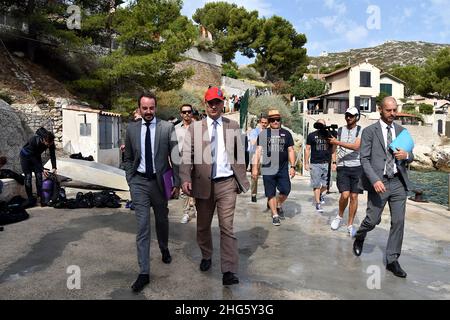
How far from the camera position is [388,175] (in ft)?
14.4

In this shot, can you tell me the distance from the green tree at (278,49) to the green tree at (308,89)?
736 cm

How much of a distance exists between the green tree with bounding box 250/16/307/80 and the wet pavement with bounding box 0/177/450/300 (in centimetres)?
5000

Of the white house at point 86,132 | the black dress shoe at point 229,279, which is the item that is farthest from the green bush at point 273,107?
the black dress shoe at point 229,279

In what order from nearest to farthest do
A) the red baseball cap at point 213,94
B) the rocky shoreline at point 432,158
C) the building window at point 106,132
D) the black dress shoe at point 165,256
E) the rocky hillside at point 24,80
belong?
the red baseball cap at point 213,94 → the black dress shoe at point 165,256 → the building window at point 106,132 → the rocky hillside at point 24,80 → the rocky shoreline at point 432,158

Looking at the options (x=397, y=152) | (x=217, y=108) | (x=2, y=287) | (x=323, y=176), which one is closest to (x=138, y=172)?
(x=217, y=108)

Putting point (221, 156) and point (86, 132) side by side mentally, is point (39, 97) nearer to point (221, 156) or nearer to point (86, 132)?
point (86, 132)

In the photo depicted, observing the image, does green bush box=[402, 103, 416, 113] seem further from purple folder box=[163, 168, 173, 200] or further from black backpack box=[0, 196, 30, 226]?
purple folder box=[163, 168, 173, 200]

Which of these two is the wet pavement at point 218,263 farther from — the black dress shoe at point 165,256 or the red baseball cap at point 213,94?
the red baseball cap at point 213,94

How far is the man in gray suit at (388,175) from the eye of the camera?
4332mm

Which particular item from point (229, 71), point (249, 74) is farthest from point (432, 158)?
point (249, 74)

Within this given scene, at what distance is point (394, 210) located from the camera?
172 inches

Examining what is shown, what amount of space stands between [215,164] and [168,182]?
0.56 meters
